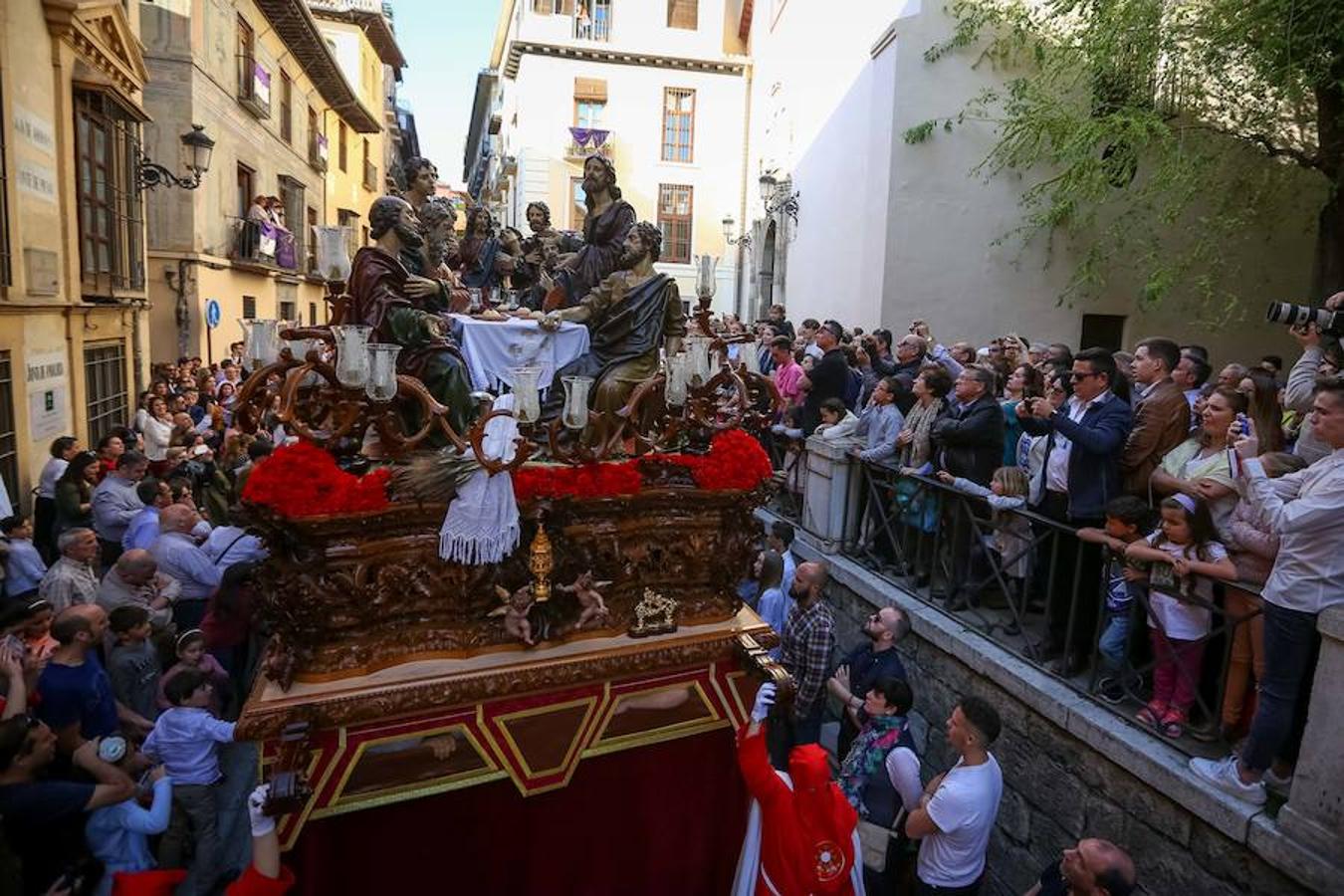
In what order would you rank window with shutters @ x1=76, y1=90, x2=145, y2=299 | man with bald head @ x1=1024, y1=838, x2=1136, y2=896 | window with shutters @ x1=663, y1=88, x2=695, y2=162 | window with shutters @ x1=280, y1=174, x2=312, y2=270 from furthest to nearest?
window with shutters @ x1=663, y1=88, x2=695, y2=162, window with shutters @ x1=280, y1=174, x2=312, y2=270, window with shutters @ x1=76, y1=90, x2=145, y2=299, man with bald head @ x1=1024, y1=838, x2=1136, y2=896

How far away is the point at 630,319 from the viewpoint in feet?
14.8

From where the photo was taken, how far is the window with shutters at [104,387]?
9.48 metres

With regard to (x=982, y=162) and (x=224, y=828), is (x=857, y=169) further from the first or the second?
(x=224, y=828)

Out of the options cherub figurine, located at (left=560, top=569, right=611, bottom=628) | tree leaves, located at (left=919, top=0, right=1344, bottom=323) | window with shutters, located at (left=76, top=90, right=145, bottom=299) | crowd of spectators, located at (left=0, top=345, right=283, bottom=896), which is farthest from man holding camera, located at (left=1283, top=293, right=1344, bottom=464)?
window with shutters, located at (left=76, top=90, right=145, bottom=299)

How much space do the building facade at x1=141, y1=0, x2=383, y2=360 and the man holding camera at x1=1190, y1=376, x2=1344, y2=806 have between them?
45.6ft

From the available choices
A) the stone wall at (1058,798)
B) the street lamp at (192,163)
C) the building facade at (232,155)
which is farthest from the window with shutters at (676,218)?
the stone wall at (1058,798)

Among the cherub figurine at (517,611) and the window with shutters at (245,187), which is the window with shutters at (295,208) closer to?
the window with shutters at (245,187)

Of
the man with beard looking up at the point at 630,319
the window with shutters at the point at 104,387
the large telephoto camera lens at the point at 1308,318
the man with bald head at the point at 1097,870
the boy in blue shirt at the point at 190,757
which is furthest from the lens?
the window with shutters at the point at 104,387

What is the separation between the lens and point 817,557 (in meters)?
6.87

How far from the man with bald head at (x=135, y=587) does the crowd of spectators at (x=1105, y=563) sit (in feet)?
12.1

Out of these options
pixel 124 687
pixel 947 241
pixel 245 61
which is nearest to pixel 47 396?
pixel 124 687

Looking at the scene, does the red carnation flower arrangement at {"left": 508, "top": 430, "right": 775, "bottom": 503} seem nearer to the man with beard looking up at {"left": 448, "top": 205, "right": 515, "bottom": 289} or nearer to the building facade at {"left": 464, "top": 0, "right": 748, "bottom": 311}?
the man with beard looking up at {"left": 448, "top": 205, "right": 515, "bottom": 289}

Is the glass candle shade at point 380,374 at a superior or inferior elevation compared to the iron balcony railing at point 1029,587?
superior

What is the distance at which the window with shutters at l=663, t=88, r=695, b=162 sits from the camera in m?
26.7
